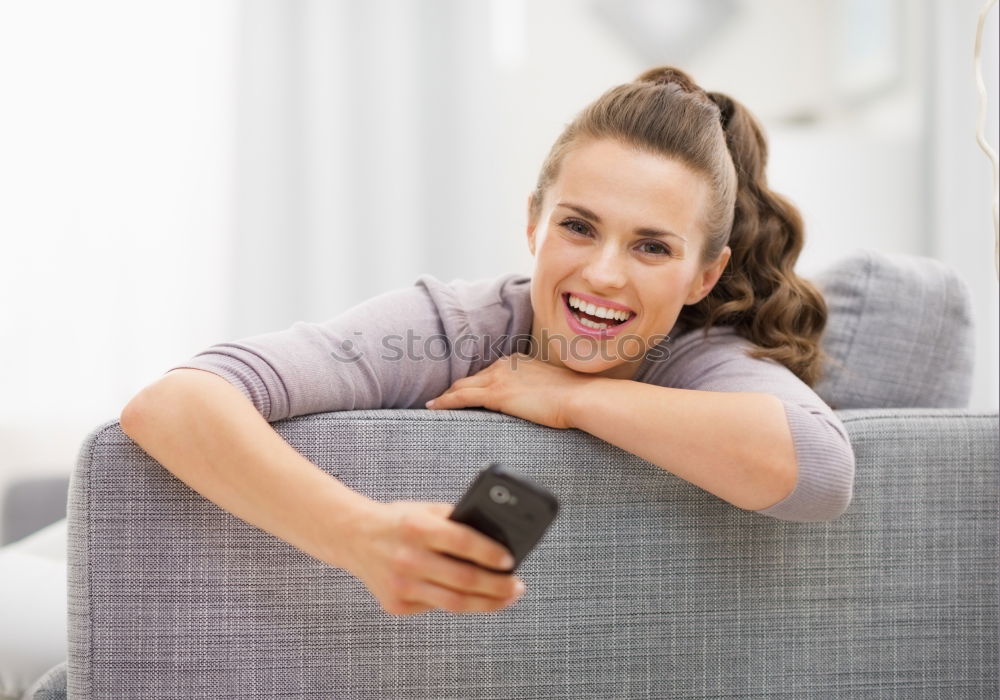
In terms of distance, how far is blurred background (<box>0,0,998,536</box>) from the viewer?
244 centimetres

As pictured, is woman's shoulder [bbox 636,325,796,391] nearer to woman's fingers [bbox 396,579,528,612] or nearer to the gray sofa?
the gray sofa

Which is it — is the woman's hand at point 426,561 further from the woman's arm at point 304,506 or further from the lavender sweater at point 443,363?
the lavender sweater at point 443,363

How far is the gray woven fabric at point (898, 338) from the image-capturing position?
123 centimetres

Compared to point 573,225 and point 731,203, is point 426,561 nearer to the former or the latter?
point 573,225

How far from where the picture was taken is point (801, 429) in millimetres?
917

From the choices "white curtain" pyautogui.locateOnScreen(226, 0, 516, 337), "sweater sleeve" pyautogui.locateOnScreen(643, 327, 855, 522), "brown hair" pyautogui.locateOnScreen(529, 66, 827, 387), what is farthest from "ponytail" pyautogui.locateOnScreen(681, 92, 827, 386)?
"white curtain" pyautogui.locateOnScreen(226, 0, 516, 337)

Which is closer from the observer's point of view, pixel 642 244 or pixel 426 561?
pixel 426 561

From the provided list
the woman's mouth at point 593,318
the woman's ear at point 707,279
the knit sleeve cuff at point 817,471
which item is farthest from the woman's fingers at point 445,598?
the woman's ear at point 707,279

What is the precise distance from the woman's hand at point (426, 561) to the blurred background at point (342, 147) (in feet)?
6.32

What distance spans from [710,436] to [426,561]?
339mm

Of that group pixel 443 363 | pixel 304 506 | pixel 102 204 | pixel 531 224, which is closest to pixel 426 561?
pixel 304 506

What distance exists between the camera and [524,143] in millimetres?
2785

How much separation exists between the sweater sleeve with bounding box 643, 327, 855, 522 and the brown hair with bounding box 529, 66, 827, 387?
0.06 m

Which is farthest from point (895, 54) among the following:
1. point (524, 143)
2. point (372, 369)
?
point (372, 369)
